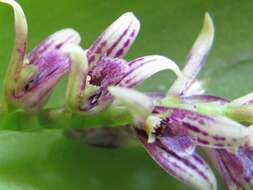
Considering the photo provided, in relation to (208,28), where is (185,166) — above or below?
below

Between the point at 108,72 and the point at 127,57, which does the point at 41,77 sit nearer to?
the point at 108,72

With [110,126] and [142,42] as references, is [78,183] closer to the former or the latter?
[110,126]

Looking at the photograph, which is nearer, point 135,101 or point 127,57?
point 135,101

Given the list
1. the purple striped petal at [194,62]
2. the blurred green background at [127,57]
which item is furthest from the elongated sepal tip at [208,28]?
the blurred green background at [127,57]

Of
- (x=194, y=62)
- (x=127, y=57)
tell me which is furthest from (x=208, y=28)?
(x=127, y=57)

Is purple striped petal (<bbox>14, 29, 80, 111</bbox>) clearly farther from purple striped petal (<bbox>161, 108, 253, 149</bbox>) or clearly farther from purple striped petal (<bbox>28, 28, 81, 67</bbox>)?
purple striped petal (<bbox>161, 108, 253, 149</bbox>)

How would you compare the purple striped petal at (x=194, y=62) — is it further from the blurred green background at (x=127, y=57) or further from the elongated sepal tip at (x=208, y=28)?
the blurred green background at (x=127, y=57)

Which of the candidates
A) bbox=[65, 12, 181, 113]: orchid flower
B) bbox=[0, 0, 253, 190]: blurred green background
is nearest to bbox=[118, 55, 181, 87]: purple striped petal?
bbox=[65, 12, 181, 113]: orchid flower

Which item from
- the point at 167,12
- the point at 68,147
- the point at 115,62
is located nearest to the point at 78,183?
the point at 68,147
